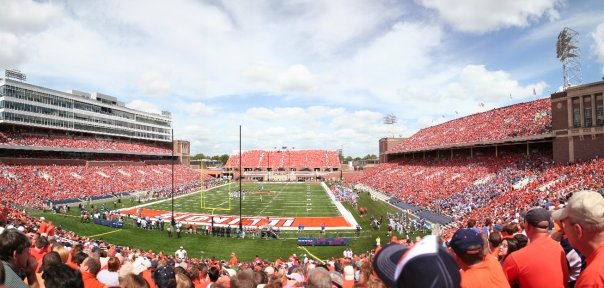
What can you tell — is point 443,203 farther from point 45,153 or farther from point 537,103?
point 45,153

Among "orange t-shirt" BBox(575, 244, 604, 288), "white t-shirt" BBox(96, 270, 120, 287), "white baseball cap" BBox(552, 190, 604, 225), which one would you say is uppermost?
"white baseball cap" BBox(552, 190, 604, 225)

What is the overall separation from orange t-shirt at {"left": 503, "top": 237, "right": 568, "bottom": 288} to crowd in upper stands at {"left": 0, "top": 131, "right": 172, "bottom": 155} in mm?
59832

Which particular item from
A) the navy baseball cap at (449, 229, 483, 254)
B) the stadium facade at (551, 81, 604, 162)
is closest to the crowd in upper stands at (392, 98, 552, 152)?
the stadium facade at (551, 81, 604, 162)

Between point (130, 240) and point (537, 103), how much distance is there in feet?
143

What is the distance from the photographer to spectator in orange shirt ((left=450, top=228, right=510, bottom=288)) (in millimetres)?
2934

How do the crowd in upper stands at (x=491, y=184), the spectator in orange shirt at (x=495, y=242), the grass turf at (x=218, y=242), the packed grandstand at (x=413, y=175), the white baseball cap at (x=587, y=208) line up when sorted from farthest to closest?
the crowd in upper stands at (x=491, y=184)
the grass turf at (x=218, y=242)
the packed grandstand at (x=413, y=175)
the spectator in orange shirt at (x=495, y=242)
the white baseball cap at (x=587, y=208)

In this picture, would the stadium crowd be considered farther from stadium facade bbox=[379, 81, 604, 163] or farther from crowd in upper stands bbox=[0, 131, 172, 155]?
crowd in upper stands bbox=[0, 131, 172, 155]

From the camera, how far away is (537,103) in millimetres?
42906

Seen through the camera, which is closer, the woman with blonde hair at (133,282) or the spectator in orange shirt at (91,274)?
the woman with blonde hair at (133,282)

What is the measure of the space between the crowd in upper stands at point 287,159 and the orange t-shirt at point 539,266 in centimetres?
8692

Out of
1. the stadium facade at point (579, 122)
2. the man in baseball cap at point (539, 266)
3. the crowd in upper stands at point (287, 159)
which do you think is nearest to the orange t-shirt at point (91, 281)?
the man in baseball cap at point (539, 266)

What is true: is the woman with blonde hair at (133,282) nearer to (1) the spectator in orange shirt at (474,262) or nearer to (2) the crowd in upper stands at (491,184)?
(1) the spectator in orange shirt at (474,262)

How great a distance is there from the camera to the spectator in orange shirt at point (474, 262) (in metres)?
2.93

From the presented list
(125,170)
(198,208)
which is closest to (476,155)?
(198,208)
